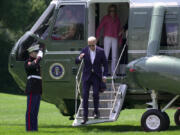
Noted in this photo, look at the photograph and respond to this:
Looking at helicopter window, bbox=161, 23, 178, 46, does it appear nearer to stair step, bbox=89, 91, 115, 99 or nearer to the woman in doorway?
the woman in doorway

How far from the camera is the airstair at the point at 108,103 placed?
14.6m

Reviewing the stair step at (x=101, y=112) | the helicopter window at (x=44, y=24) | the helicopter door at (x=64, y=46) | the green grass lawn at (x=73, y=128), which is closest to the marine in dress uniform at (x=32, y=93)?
the green grass lawn at (x=73, y=128)

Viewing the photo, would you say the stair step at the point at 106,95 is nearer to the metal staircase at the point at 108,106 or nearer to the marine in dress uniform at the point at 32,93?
the metal staircase at the point at 108,106

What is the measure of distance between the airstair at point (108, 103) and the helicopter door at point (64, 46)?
362mm

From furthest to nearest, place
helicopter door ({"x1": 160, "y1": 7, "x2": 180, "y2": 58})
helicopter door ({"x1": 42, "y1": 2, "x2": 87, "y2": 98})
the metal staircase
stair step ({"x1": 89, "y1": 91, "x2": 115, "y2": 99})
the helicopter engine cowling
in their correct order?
helicopter door ({"x1": 42, "y1": 2, "x2": 87, "y2": 98}) → stair step ({"x1": 89, "y1": 91, "x2": 115, "y2": 99}) → helicopter door ({"x1": 160, "y1": 7, "x2": 180, "y2": 58}) → the metal staircase → the helicopter engine cowling

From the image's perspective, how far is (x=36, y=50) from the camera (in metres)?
14.7

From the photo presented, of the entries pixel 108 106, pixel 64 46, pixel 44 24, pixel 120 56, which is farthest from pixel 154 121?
pixel 44 24

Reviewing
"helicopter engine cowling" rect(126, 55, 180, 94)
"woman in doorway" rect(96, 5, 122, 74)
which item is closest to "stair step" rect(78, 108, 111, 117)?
"helicopter engine cowling" rect(126, 55, 180, 94)

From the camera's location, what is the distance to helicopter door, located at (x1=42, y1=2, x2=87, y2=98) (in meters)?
15.7

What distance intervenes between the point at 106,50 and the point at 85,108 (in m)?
2.07

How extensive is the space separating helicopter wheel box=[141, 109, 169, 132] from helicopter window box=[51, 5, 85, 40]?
105 inches

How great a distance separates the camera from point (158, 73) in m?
14.2

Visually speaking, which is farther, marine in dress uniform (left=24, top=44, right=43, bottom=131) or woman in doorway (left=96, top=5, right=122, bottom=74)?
woman in doorway (left=96, top=5, right=122, bottom=74)

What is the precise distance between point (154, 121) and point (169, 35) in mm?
2126
